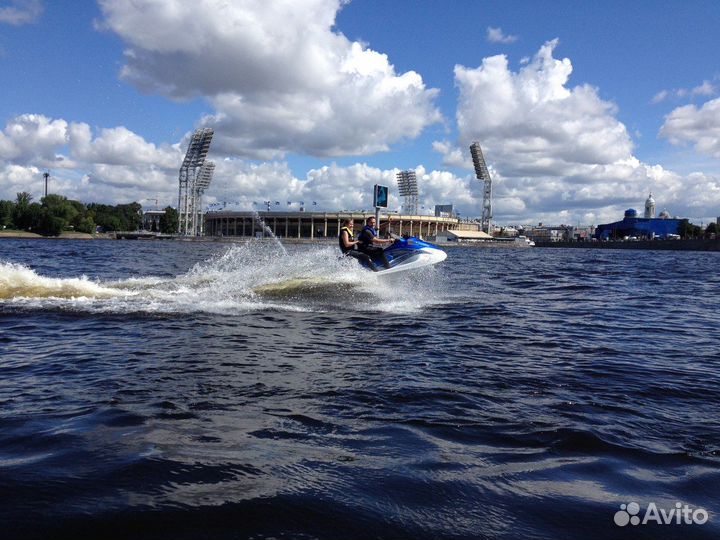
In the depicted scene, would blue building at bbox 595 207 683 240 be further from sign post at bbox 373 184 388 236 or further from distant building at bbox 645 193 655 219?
sign post at bbox 373 184 388 236

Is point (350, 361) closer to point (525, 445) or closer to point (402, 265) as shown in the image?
point (525, 445)

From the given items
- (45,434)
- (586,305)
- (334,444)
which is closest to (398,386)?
(334,444)

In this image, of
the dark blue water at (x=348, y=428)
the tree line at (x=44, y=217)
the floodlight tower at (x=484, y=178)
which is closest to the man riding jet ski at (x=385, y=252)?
the dark blue water at (x=348, y=428)

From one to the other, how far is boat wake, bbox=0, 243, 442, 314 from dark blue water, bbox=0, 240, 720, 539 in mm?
2094

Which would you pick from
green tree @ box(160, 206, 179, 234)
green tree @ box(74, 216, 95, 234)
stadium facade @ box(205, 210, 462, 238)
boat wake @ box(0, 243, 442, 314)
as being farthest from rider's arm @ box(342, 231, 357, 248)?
green tree @ box(160, 206, 179, 234)

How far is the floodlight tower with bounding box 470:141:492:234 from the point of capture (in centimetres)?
16750

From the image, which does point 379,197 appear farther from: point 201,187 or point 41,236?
point 201,187

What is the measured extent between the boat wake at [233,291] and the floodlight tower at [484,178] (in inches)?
5947

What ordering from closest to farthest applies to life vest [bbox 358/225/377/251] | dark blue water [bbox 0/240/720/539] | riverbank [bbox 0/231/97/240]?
dark blue water [bbox 0/240/720/539], life vest [bbox 358/225/377/251], riverbank [bbox 0/231/97/240]

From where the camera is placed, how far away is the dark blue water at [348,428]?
12.2 feet

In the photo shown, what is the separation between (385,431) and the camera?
17.4 ft

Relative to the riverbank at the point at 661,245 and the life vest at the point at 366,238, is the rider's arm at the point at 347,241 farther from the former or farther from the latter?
the riverbank at the point at 661,245

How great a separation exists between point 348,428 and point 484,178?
170m

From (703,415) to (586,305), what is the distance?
433 inches
